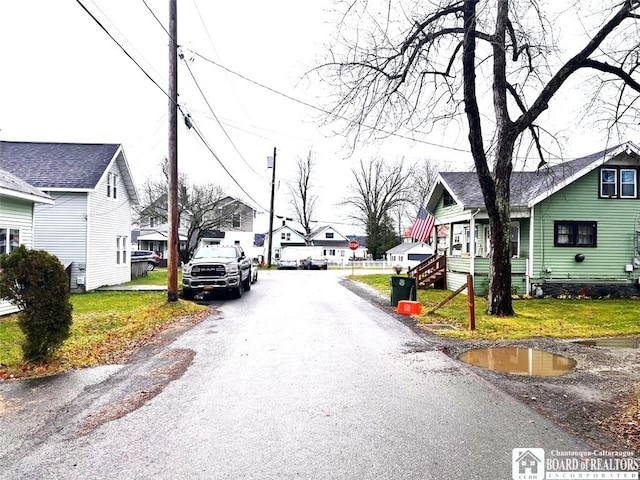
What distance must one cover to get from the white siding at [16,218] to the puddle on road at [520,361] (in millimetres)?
11559

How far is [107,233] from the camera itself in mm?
22594

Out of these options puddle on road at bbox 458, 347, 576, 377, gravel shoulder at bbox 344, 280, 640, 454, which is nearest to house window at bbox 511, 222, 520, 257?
A: gravel shoulder at bbox 344, 280, 640, 454

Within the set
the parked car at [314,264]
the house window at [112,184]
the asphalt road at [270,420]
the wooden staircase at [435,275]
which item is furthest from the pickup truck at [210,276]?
the parked car at [314,264]

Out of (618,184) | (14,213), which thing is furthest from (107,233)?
(618,184)

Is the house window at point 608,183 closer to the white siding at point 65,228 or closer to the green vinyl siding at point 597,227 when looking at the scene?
the green vinyl siding at point 597,227

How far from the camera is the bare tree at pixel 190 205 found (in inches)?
1652

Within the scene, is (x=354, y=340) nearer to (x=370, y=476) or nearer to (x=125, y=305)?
(x=370, y=476)

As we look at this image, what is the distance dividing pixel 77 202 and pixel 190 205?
72.0 feet

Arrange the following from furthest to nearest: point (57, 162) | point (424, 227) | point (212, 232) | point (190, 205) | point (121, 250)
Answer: point (212, 232), point (190, 205), point (424, 227), point (121, 250), point (57, 162)

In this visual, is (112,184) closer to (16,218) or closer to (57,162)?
(57,162)

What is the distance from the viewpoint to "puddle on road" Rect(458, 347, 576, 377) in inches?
A: 289

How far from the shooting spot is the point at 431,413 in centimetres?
525

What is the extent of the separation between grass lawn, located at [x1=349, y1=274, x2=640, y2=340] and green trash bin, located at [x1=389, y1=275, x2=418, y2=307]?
59 cm

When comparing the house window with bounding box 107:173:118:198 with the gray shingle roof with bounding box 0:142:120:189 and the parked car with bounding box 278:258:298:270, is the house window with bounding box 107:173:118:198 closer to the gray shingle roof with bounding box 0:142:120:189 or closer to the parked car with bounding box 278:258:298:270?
the gray shingle roof with bounding box 0:142:120:189
